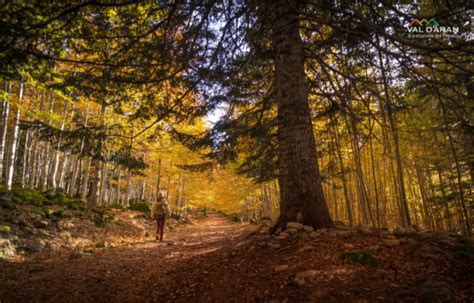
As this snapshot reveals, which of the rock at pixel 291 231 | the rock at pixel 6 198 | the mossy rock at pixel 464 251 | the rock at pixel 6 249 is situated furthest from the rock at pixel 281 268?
the rock at pixel 6 198

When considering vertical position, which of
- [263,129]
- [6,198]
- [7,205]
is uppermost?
[263,129]

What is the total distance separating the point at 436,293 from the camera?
1912 millimetres

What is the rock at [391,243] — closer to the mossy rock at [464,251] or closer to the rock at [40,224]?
the mossy rock at [464,251]

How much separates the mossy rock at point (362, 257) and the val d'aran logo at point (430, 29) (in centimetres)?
367

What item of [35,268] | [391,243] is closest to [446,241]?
[391,243]

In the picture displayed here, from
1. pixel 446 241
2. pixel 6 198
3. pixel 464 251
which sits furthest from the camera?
pixel 6 198

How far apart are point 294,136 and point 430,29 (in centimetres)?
304

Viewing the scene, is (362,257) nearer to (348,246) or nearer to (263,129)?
(348,246)

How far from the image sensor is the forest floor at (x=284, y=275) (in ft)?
7.23

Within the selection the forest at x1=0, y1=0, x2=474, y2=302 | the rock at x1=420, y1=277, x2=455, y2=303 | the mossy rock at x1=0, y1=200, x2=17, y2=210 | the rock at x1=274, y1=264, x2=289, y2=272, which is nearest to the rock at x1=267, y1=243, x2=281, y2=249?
the forest at x1=0, y1=0, x2=474, y2=302

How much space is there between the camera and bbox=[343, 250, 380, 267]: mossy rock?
8.78 ft

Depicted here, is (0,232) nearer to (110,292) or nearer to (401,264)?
(110,292)

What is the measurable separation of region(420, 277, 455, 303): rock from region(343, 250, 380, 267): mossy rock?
63cm

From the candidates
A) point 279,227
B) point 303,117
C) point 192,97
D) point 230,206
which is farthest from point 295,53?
point 230,206
